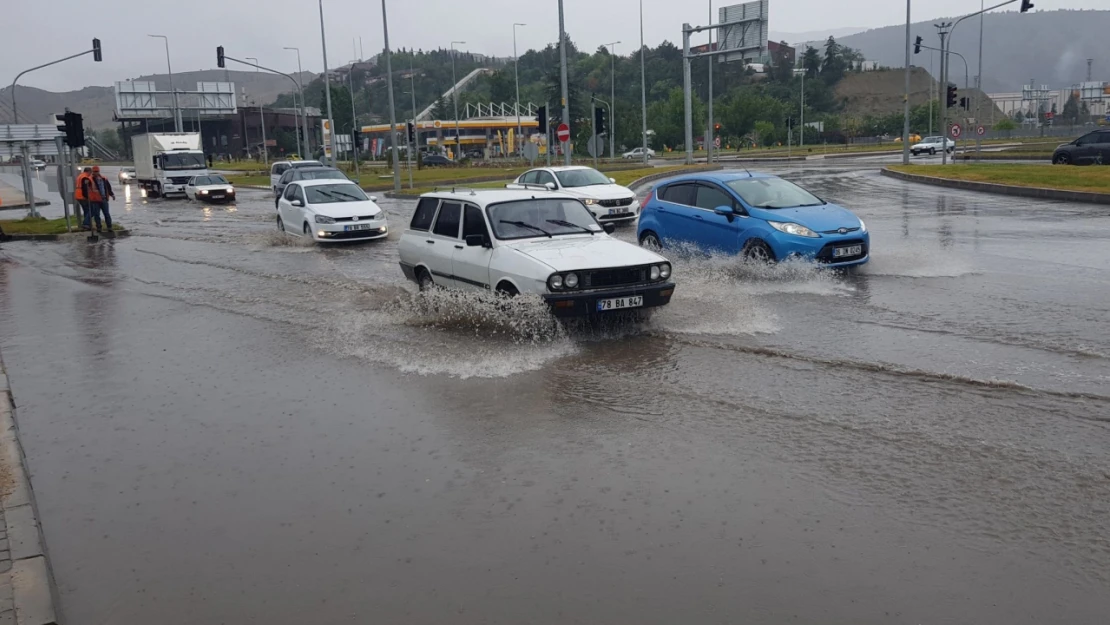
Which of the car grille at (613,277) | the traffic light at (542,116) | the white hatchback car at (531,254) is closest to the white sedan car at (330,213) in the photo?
the white hatchback car at (531,254)

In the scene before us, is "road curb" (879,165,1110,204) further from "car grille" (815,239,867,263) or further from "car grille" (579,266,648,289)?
"car grille" (579,266,648,289)

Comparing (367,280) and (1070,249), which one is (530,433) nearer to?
(367,280)

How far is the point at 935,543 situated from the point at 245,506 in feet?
12.8

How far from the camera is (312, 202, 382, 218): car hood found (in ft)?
67.7

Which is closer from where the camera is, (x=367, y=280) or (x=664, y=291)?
(x=664, y=291)

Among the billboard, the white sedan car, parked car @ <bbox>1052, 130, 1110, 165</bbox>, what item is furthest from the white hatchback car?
the billboard

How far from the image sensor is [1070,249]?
14688mm

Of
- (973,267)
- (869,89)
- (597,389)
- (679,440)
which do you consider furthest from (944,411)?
(869,89)

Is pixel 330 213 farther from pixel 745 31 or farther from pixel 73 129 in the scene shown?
pixel 745 31

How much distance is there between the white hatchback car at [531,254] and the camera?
9484 millimetres

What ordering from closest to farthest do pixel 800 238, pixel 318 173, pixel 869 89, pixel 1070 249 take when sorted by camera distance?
pixel 800 238 < pixel 1070 249 < pixel 318 173 < pixel 869 89

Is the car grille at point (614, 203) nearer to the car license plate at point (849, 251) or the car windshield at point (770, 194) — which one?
the car windshield at point (770, 194)

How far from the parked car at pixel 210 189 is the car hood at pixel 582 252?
110 feet

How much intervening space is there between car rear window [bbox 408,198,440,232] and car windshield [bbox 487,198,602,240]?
1339 mm
